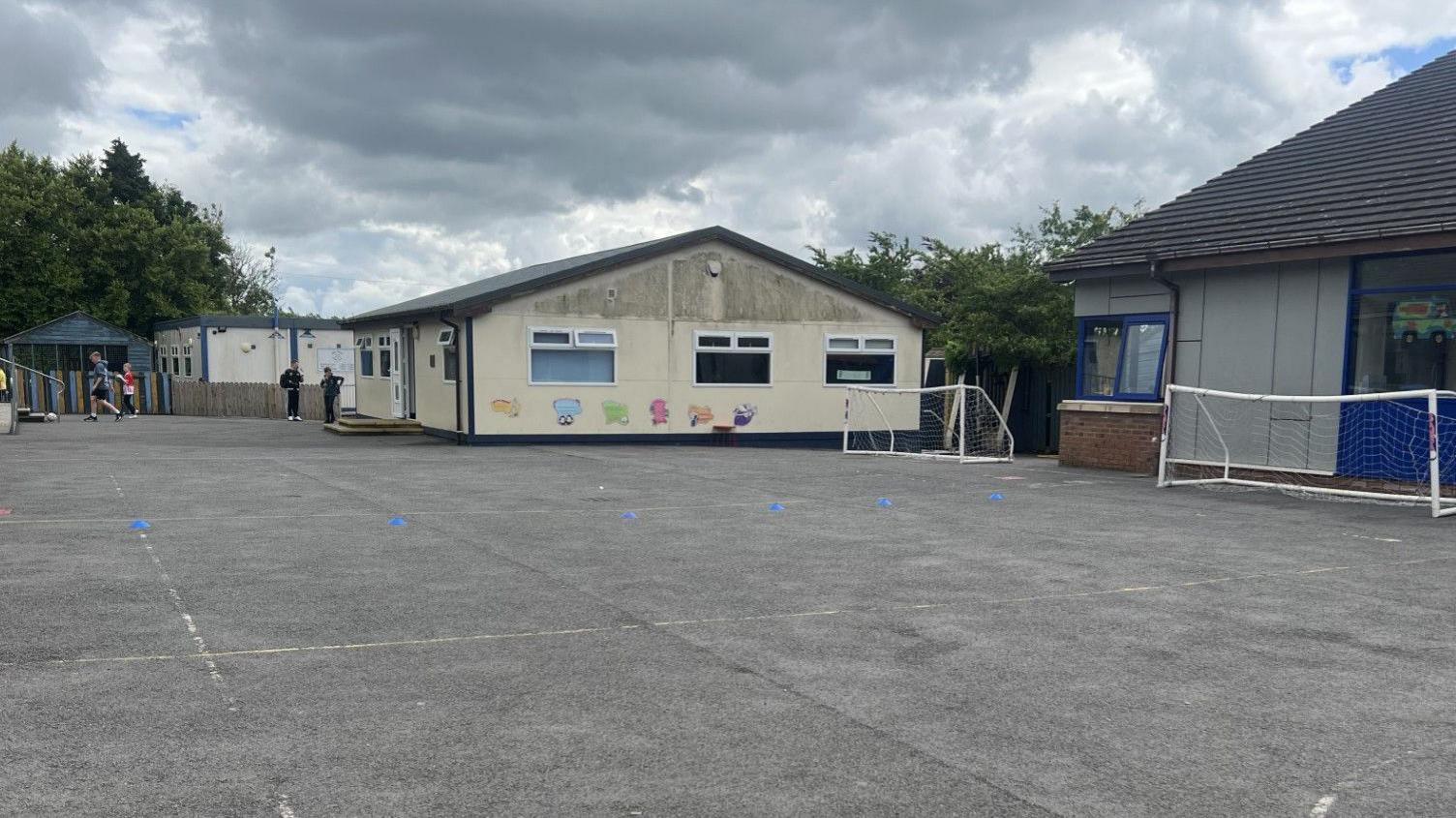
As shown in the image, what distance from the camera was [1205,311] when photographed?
48.4 ft

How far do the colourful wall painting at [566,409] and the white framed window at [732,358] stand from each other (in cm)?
280

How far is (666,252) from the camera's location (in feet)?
75.0

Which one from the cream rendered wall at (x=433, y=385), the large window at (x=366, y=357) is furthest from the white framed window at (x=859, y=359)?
the large window at (x=366, y=357)

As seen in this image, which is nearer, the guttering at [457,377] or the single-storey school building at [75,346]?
the guttering at [457,377]

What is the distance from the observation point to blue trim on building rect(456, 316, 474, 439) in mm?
21125

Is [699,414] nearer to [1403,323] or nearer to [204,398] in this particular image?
[1403,323]

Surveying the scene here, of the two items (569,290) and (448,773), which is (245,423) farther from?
(448,773)

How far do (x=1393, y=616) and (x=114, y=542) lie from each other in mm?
9439

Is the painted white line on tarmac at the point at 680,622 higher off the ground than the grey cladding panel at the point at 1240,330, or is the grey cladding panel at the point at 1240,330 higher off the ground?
the grey cladding panel at the point at 1240,330

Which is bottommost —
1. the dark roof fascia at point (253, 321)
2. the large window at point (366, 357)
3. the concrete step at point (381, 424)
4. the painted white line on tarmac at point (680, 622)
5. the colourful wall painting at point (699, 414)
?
the concrete step at point (381, 424)

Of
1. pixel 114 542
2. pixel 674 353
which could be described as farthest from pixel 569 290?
pixel 114 542

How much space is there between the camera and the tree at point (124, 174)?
54.7 meters

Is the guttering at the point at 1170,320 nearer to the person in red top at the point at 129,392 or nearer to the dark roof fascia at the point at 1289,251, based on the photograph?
the dark roof fascia at the point at 1289,251

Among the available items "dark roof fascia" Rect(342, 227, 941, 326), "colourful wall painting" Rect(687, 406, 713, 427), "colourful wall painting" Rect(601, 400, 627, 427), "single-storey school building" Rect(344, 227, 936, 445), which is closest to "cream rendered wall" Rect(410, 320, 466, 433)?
"single-storey school building" Rect(344, 227, 936, 445)
